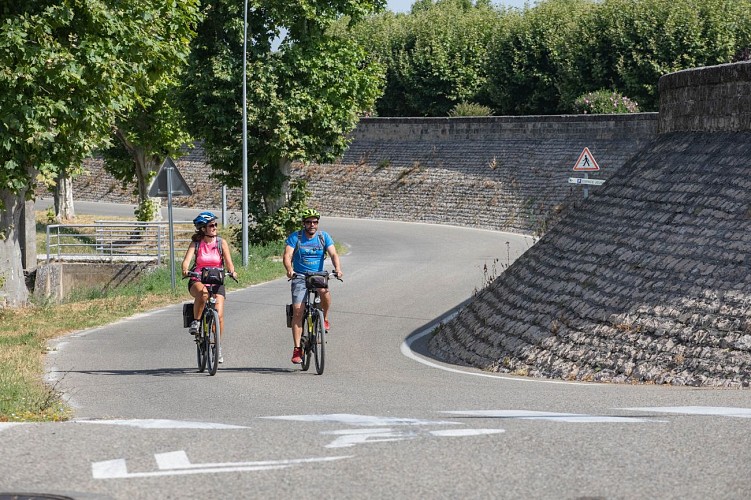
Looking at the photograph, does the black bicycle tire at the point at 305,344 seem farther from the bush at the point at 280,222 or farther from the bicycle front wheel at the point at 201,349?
the bush at the point at 280,222

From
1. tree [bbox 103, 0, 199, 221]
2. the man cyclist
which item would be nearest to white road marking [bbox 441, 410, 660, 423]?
the man cyclist

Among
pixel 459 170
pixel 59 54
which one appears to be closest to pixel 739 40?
pixel 459 170

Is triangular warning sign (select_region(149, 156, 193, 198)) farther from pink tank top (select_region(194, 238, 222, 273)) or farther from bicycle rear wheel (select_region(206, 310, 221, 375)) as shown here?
bicycle rear wheel (select_region(206, 310, 221, 375))

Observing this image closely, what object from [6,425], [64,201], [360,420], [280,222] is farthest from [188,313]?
[64,201]

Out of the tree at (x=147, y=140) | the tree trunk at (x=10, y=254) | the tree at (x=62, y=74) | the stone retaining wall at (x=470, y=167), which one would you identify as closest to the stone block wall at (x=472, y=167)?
the stone retaining wall at (x=470, y=167)

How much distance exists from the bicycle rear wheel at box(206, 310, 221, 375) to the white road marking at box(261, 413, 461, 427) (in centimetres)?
391

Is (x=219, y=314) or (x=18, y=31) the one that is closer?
(x=219, y=314)

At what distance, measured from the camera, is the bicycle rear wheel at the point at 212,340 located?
13125 mm

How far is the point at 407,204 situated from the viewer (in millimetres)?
45875

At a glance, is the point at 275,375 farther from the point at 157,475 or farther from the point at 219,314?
the point at 157,475

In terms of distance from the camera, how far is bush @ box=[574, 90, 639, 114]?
150 feet

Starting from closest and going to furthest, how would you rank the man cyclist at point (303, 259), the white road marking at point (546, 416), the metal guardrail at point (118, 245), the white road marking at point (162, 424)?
the white road marking at point (162, 424)
the white road marking at point (546, 416)
the man cyclist at point (303, 259)
the metal guardrail at point (118, 245)

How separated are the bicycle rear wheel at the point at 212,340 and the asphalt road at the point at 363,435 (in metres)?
0.19

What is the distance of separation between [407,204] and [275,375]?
32.7m
